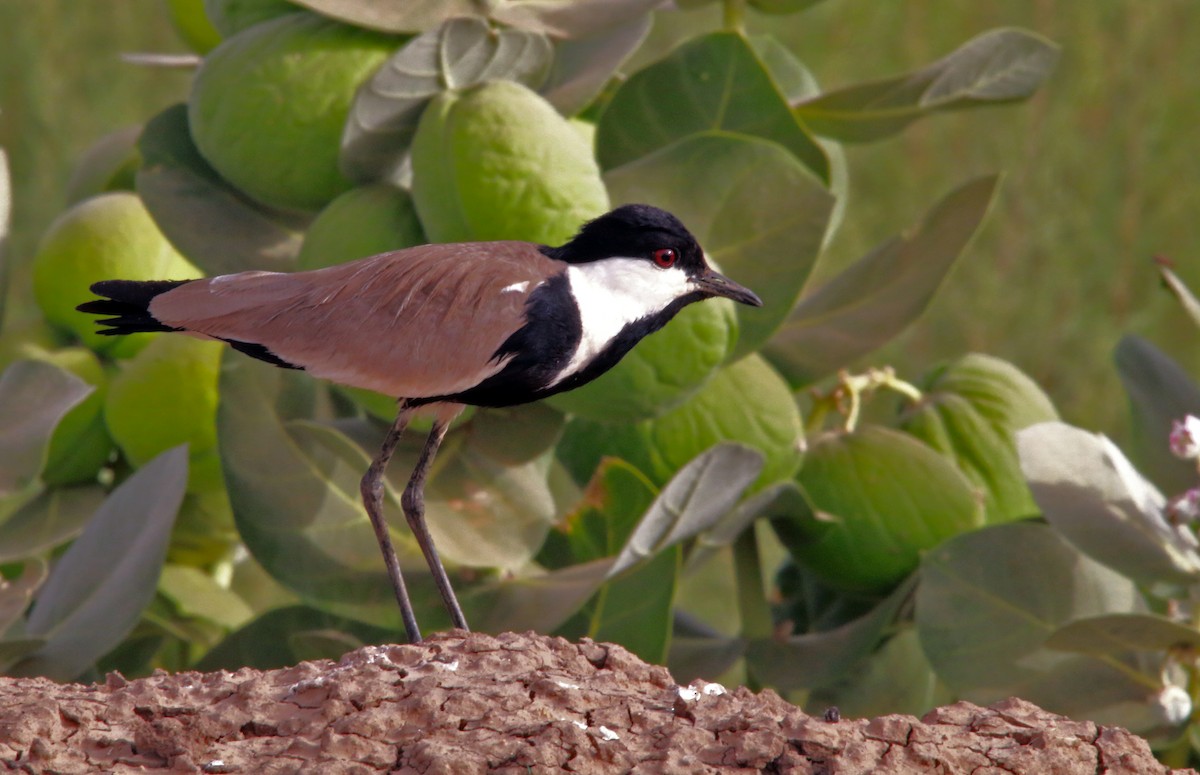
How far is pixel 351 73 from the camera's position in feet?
4.26

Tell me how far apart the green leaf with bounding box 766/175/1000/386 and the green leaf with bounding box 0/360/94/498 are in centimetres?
63

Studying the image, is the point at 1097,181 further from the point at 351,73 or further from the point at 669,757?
the point at 669,757

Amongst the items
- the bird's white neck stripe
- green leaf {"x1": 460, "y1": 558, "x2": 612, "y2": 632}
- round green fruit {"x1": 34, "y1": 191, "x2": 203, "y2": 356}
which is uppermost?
the bird's white neck stripe

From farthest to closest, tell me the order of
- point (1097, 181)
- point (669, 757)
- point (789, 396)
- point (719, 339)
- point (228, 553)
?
point (1097, 181), point (228, 553), point (789, 396), point (719, 339), point (669, 757)

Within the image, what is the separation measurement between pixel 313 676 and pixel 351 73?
61 centimetres

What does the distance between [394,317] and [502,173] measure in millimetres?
153

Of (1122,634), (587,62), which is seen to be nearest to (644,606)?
(1122,634)

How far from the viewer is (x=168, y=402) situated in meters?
1.41

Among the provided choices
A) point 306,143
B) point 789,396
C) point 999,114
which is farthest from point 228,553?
point 999,114

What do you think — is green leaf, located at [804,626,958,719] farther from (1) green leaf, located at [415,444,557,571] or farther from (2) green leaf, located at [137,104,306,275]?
(2) green leaf, located at [137,104,306,275]

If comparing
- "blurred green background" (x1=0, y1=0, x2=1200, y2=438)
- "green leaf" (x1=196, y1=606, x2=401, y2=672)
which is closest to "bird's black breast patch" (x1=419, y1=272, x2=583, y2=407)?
"green leaf" (x1=196, y1=606, x2=401, y2=672)

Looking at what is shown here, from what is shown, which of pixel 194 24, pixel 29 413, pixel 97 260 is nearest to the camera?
pixel 29 413

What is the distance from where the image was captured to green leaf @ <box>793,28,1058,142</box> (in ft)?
4.78

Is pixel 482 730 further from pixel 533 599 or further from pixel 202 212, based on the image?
pixel 202 212
